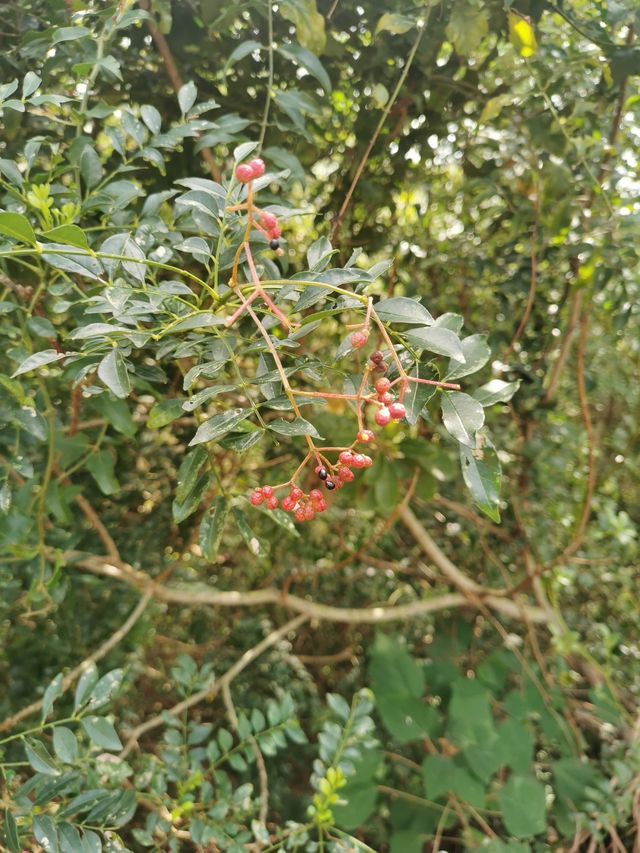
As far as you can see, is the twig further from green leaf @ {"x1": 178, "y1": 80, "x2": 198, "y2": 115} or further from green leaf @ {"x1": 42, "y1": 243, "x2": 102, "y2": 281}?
green leaf @ {"x1": 42, "y1": 243, "x2": 102, "y2": 281}

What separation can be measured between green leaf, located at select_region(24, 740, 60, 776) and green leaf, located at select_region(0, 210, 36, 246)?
55 centimetres

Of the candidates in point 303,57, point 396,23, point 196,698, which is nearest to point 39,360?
point 303,57

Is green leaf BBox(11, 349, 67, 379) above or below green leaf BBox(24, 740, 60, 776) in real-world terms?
above

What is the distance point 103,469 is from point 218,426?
0.52 metres

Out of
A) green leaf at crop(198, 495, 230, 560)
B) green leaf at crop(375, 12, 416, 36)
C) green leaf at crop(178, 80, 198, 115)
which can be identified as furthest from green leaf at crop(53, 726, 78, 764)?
green leaf at crop(375, 12, 416, 36)

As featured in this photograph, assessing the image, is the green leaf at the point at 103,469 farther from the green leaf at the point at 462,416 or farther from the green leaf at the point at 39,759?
the green leaf at the point at 462,416

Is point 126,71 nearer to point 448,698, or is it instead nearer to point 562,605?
point 448,698

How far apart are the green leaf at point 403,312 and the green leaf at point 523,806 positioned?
124cm

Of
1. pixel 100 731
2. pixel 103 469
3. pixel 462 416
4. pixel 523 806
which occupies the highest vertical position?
pixel 462 416

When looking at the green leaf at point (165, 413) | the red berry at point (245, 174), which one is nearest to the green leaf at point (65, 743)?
the green leaf at point (165, 413)

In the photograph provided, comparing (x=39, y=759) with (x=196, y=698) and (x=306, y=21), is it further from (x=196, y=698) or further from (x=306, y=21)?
A: (x=306, y=21)

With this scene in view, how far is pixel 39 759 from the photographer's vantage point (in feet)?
2.39

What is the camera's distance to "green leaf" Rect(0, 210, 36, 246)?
51cm

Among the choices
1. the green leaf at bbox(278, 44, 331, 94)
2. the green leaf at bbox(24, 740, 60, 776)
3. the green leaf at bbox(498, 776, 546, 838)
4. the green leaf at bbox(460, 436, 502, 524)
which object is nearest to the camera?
the green leaf at bbox(460, 436, 502, 524)
